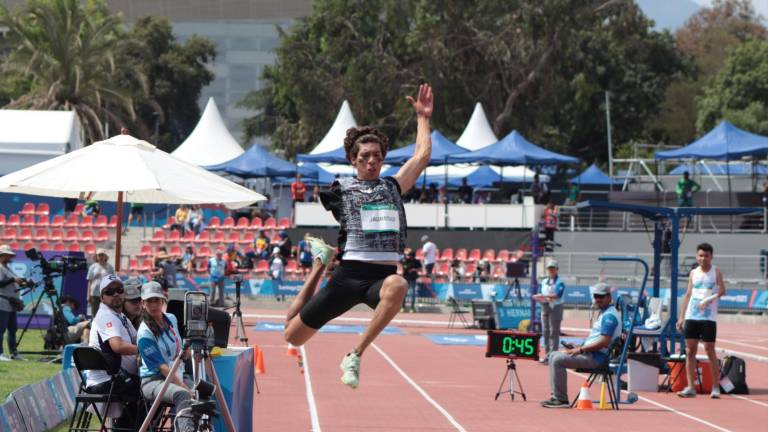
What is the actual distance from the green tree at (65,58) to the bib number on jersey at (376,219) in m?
49.3

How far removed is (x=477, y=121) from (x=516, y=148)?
7459mm

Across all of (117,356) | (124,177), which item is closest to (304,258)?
(124,177)

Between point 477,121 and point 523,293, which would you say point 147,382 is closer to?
point 523,293

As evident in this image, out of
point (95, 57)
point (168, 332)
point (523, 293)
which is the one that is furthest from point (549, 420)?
point (95, 57)

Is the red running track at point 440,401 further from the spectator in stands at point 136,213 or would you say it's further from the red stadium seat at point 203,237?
the spectator in stands at point 136,213

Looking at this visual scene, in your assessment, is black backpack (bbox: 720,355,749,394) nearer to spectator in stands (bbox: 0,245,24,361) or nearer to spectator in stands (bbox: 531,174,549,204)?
spectator in stands (bbox: 0,245,24,361)

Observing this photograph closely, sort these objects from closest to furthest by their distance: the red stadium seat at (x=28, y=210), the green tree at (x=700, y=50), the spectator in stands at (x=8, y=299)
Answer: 1. the spectator in stands at (x=8, y=299)
2. the red stadium seat at (x=28, y=210)
3. the green tree at (x=700, y=50)

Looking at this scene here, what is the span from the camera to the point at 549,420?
1448cm

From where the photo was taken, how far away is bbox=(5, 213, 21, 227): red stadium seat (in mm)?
41250

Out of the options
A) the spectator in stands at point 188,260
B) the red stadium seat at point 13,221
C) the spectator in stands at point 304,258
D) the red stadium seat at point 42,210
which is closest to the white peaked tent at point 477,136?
the spectator in stands at point 304,258

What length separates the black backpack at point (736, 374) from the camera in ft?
59.0

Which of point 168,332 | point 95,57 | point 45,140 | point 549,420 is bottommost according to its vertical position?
point 549,420

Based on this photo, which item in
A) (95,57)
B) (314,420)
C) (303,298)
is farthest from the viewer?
(95,57)

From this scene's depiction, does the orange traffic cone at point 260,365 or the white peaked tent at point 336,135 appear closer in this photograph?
the orange traffic cone at point 260,365
